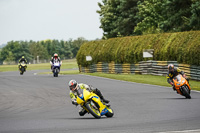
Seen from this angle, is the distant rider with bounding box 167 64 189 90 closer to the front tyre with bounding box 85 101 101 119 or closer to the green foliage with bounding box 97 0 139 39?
the front tyre with bounding box 85 101 101 119

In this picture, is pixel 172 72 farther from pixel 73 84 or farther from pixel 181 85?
pixel 73 84

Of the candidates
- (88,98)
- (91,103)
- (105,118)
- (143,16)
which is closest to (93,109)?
Result: (91,103)

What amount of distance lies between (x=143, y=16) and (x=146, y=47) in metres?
27.5

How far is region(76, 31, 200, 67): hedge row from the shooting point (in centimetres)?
2762

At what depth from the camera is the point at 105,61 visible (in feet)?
138

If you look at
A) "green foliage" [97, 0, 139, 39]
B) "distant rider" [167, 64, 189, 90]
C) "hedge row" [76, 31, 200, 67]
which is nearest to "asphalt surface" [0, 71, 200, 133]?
"distant rider" [167, 64, 189, 90]

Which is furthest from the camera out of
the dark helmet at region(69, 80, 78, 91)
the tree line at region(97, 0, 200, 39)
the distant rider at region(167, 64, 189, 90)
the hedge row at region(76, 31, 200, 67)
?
the tree line at region(97, 0, 200, 39)

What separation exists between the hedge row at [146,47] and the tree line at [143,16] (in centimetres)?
730

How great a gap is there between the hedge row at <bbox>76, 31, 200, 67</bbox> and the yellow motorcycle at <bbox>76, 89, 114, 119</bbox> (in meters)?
15.9

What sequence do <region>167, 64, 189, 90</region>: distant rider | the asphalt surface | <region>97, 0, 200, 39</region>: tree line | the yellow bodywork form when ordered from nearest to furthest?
the asphalt surface < the yellow bodywork < <region>167, 64, 189, 90</region>: distant rider < <region>97, 0, 200, 39</region>: tree line

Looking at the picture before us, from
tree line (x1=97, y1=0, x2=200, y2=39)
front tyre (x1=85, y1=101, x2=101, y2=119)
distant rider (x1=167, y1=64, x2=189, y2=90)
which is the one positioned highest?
tree line (x1=97, y1=0, x2=200, y2=39)

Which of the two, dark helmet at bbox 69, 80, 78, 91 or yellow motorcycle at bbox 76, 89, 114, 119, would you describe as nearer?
yellow motorcycle at bbox 76, 89, 114, 119

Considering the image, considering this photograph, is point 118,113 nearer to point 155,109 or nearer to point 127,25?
point 155,109

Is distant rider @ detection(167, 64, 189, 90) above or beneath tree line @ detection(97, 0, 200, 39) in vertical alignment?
beneath
